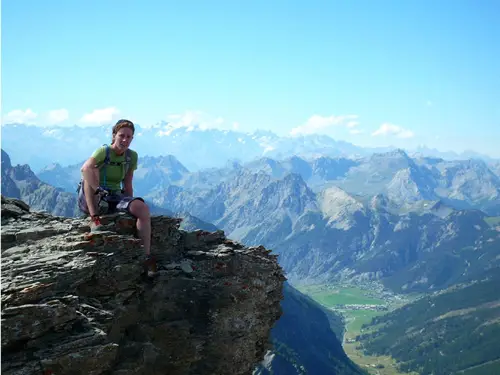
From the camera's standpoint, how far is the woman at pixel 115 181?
19688 millimetres

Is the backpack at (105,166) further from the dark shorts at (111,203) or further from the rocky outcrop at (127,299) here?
the rocky outcrop at (127,299)

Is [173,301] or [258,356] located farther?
[258,356]

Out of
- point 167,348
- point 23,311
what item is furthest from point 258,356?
point 23,311

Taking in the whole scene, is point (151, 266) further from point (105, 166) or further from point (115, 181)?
point (105, 166)

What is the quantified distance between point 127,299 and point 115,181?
554 cm

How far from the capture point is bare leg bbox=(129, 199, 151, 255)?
20844 millimetres

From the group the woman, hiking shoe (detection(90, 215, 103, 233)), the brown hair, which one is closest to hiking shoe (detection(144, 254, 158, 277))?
the woman

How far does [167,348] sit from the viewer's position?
22266mm

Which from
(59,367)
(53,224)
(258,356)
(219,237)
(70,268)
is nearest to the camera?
(59,367)

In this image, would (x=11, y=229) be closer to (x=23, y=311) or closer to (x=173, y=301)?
(x=23, y=311)

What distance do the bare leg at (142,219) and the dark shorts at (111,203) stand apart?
23cm

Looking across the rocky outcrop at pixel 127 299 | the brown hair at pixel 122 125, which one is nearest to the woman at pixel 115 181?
the brown hair at pixel 122 125

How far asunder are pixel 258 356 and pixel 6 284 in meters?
A: 15.0

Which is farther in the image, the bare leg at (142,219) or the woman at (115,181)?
the bare leg at (142,219)
